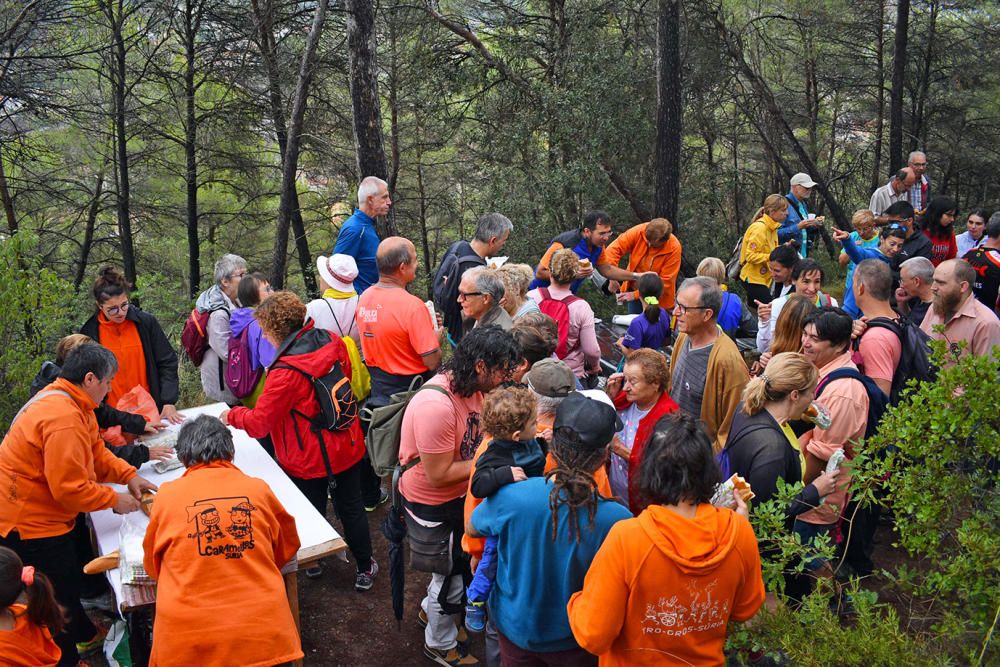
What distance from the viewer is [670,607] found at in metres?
2.18

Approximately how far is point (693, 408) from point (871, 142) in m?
14.9

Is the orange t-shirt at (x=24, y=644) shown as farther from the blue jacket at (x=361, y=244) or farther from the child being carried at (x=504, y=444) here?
the blue jacket at (x=361, y=244)

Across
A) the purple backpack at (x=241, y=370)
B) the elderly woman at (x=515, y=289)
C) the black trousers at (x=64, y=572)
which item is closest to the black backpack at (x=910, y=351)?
the elderly woman at (x=515, y=289)

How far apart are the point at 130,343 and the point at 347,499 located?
1888 mm

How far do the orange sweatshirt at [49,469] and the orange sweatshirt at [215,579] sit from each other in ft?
2.57

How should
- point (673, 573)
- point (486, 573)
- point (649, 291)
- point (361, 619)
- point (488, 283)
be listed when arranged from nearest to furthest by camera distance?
point (673, 573) < point (486, 573) < point (361, 619) < point (488, 283) < point (649, 291)

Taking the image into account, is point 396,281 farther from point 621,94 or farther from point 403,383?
point 621,94

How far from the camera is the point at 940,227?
748cm

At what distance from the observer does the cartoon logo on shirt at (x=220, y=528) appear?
109 inches

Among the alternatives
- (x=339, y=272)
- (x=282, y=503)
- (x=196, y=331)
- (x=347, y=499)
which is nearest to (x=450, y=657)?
(x=347, y=499)

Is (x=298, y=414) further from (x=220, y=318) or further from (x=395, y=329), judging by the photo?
(x=220, y=318)

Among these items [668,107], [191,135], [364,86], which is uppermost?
[191,135]

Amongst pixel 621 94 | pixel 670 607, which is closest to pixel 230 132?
pixel 621 94

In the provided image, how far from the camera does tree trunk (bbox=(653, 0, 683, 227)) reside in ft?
29.7
